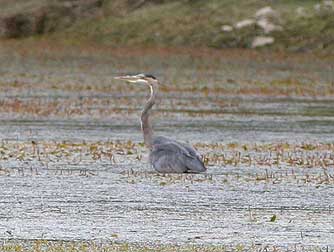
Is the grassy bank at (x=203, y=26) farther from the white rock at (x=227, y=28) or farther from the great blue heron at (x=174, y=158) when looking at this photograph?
the great blue heron at (x=174, y=158)

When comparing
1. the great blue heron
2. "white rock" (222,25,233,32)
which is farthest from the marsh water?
"white rock" (222,25,233,32)

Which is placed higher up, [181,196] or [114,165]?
[181,196]

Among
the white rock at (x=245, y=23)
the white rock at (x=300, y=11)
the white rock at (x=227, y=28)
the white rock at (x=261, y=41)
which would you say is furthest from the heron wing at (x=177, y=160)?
the white rock at (x=300, y=11)

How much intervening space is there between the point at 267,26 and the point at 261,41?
136 cm

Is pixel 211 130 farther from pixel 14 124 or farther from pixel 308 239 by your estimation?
pixel 308 239

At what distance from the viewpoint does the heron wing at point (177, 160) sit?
656 inches

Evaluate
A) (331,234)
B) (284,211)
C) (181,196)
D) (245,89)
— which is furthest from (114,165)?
(245,89)

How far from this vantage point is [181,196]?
48.6 feet

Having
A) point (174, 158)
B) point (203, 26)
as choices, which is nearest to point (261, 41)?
point (203, 26)

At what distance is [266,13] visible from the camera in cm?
5616

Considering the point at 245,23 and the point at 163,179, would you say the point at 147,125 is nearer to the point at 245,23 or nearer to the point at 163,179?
the point at 163,179

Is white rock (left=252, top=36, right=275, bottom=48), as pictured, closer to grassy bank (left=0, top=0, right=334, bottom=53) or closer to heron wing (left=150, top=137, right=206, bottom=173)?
grassy bank (left=0, top=0, right=334, bottom=53)

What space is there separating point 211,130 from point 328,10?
33.7m

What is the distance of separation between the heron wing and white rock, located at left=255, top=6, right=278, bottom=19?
39.3 m
